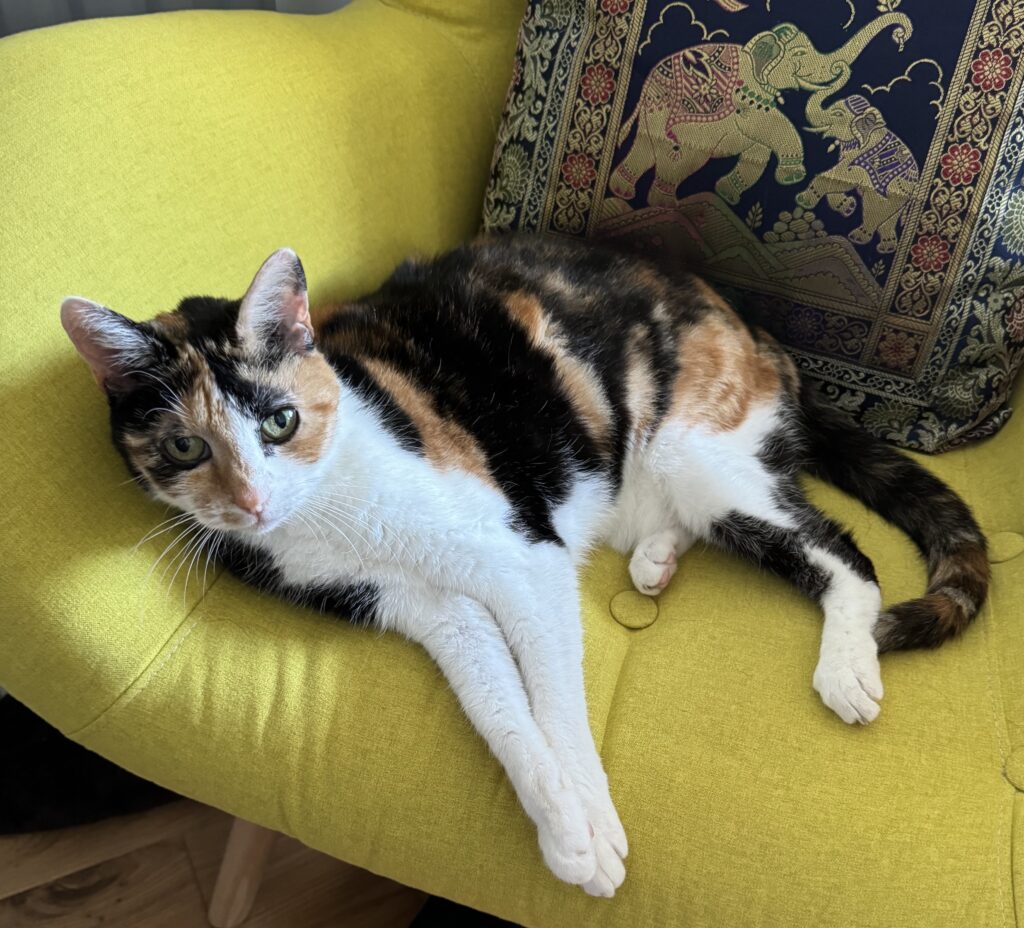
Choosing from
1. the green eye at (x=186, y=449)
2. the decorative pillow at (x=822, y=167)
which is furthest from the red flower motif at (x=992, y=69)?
the green eye at (x=186, y=449)

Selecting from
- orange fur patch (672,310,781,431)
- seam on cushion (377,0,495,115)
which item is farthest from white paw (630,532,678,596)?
seam on cushion (377,0,495,115)

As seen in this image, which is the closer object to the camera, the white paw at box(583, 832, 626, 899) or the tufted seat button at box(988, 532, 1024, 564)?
the white paw at box(583, 832, 626, 899)

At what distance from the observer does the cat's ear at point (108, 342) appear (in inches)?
37.7

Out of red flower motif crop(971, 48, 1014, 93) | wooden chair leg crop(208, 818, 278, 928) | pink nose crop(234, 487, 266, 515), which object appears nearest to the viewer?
pink nose crop(234, 487, 266, 515)

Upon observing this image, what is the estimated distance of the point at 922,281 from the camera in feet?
4.49

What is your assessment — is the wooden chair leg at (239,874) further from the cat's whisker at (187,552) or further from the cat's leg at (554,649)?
the cat's leg at (554,649)

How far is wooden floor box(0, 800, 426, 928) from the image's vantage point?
1.55 metres

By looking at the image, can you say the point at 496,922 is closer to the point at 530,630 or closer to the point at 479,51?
the point at 530,630

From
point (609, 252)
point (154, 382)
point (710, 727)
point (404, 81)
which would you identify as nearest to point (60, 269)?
point (154, 382)

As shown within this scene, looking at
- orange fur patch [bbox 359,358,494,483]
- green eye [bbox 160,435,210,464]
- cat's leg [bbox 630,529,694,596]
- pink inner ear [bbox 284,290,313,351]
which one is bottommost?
cat's leg [bbox 630,529,694,596]

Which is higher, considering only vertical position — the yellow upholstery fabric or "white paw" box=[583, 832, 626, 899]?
the yellow upholstery fabric

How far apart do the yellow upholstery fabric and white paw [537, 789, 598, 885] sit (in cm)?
5

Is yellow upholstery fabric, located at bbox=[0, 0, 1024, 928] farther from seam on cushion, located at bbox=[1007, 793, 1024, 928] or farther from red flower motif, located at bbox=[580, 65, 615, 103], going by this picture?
red flower motif, located at bbox=[580, 65, 615, 103]

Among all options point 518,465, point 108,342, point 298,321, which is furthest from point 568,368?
point 108,342
